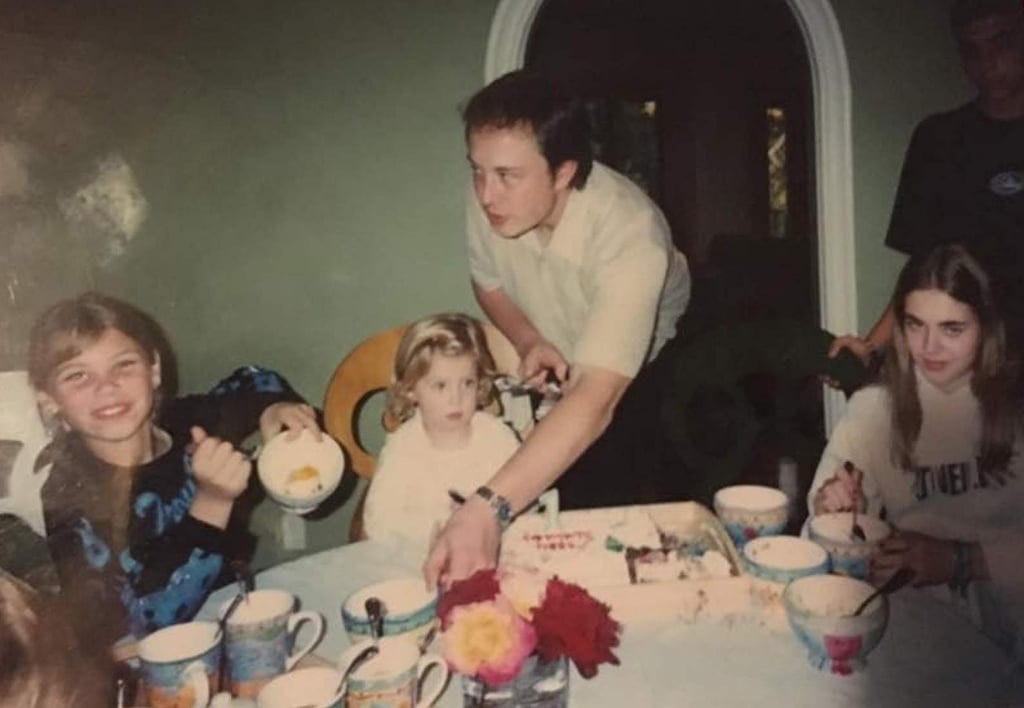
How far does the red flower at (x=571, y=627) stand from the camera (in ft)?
2.37

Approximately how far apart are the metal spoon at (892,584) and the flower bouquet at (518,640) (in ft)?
0.79

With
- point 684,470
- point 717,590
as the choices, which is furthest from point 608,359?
point 717,590

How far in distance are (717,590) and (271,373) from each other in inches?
22.5

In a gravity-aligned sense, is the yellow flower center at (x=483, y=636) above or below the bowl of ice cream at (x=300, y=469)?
below

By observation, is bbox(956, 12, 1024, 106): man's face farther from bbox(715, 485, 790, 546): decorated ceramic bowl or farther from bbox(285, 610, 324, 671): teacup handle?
bbox(285, 610, 324, 671): teacup handle

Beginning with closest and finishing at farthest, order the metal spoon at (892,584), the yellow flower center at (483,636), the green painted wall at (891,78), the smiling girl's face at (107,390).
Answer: the yellow flower center at (483,636) → the metal spoon at (892,584) → the smiling girl's face at (107,390) → the green painted wall at (891,78)

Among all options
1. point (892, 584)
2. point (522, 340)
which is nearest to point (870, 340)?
point (892, 584)

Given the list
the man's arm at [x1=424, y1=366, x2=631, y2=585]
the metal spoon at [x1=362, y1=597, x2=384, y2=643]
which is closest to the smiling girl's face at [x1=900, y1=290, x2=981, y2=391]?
the man's arm at [x1=424, y1=366, x2=631, y2=585]

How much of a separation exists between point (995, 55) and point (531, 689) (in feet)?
2.88

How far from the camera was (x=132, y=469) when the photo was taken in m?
0.98

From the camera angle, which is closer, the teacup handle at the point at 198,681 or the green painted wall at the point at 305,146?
the teacup handle at the point at 198,681

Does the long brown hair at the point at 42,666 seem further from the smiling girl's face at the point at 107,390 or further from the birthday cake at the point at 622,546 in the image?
the birthday cake at the point at 622,546

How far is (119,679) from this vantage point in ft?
2.66

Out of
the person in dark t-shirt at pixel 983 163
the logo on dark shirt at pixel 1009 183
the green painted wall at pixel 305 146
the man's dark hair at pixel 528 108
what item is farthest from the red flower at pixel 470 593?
the logo on dark shirt at pixel 1009 183
